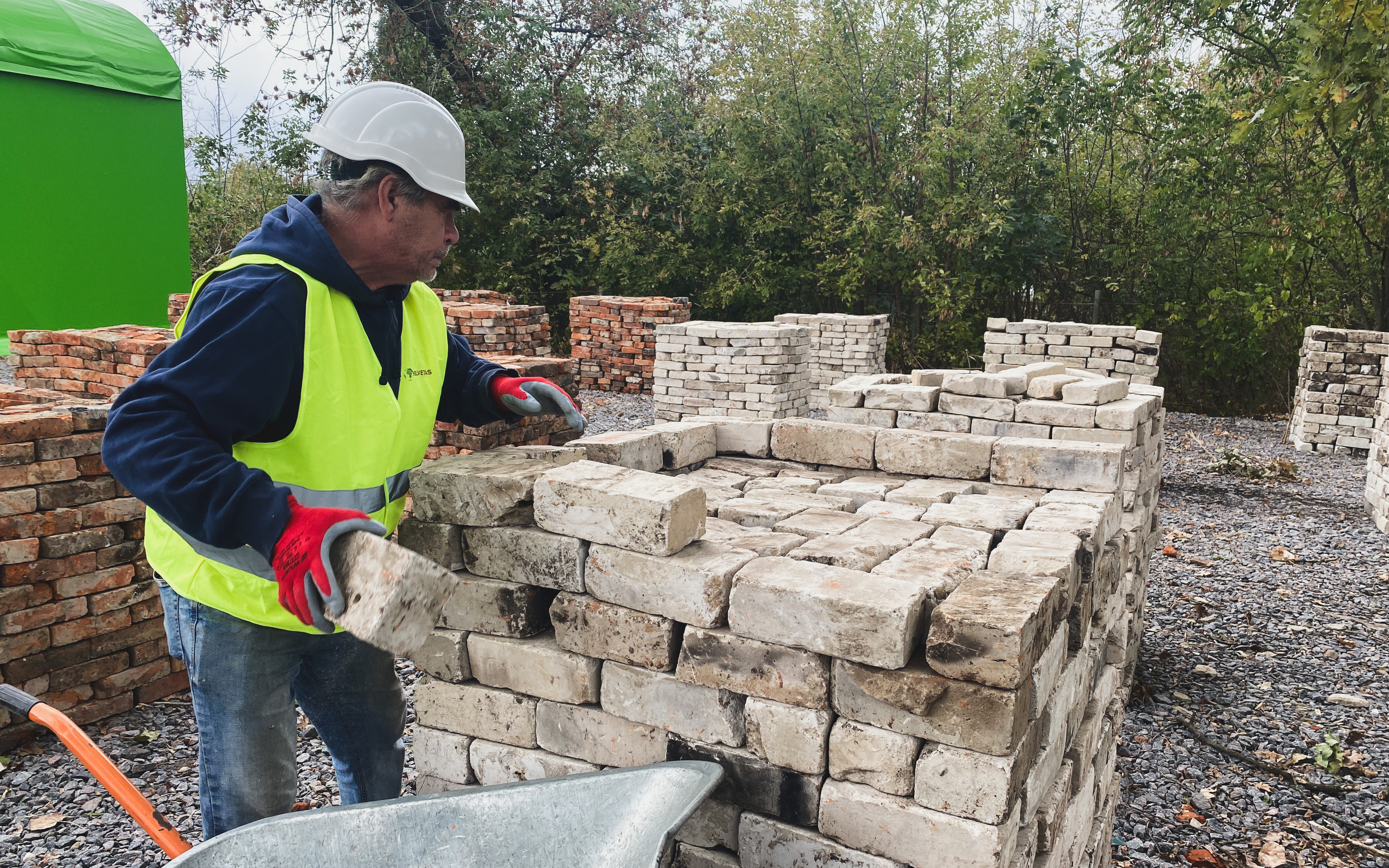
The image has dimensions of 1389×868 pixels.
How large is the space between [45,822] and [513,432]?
461cm

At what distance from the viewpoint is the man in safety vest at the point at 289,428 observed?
1.87 meters

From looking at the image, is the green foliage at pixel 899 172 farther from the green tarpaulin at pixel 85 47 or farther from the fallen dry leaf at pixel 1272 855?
the fallen dry leaf at pixel 1272 855

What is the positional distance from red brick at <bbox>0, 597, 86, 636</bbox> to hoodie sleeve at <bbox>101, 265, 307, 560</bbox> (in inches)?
116

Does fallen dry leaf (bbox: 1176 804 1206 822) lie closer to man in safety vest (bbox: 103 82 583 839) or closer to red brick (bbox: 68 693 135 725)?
man in safety vest (bbox: 103 82 583 839)

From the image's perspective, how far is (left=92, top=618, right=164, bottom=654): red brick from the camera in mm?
4461

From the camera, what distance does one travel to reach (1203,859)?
13.6ft

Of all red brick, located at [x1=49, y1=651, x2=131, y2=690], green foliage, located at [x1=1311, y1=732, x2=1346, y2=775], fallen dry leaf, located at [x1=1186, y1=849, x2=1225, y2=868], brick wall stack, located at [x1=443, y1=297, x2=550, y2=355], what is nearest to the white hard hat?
red brick, located at [x1=49, y1=651, x2=131, y2=690]

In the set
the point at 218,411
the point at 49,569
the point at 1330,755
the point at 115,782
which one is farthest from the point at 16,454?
the point at 1330,755

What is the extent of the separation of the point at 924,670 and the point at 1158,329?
16.9 meters

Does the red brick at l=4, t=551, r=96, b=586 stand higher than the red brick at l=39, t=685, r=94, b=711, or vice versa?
the red brick at l=4, t=551, r=96, b=586

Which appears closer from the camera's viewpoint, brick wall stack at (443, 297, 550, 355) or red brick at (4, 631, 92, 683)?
red brick at (4, 631, 92, 683)

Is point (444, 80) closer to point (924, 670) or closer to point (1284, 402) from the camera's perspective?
point (1284, 402)

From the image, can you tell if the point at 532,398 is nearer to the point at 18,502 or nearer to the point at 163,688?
the point at 18,502

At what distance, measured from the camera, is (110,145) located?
15609mm
